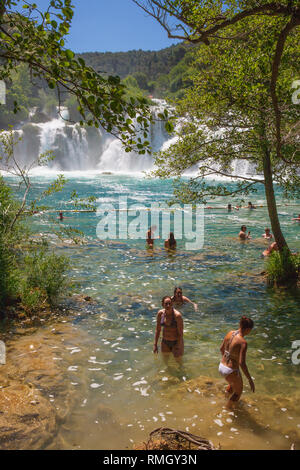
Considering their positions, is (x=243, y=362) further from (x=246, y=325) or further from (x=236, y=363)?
(x=246, y=325)

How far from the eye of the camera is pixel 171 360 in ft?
27.1

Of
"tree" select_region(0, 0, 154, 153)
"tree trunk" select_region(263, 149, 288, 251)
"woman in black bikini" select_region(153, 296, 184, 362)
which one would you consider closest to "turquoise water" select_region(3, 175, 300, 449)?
"woman in black bikini" select_region(153, 296, 184, 362)

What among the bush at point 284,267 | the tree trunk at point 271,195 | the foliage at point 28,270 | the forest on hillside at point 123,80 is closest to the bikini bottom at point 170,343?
the foliage at point 28,270

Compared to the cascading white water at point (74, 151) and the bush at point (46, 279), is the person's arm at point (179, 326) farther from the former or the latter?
the cascading white water at point (74, 151)

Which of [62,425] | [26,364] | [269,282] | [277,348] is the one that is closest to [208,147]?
[269,282]

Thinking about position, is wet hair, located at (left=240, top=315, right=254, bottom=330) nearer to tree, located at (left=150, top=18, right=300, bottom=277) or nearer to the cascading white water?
tree, located at (left=150, top=18, right=300, bottom=277)

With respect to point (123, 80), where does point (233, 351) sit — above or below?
below

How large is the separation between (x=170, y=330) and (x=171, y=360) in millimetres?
675

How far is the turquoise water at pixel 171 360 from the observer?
5.83m

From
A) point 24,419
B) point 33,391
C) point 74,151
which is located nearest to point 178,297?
point 33,391

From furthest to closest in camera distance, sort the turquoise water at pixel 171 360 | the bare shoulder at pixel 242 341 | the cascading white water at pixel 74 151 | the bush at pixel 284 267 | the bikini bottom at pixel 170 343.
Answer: the cascading white water at pixel 74 151 → the bush at pixel 284 267 → the bikini bottom at pixel 170 343 → the bare shoulder at pixel 242 341 → the turquoise water at pixel 171 360

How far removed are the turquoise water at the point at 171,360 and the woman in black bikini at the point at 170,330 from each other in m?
0.34

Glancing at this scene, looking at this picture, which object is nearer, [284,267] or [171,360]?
[171,360]
